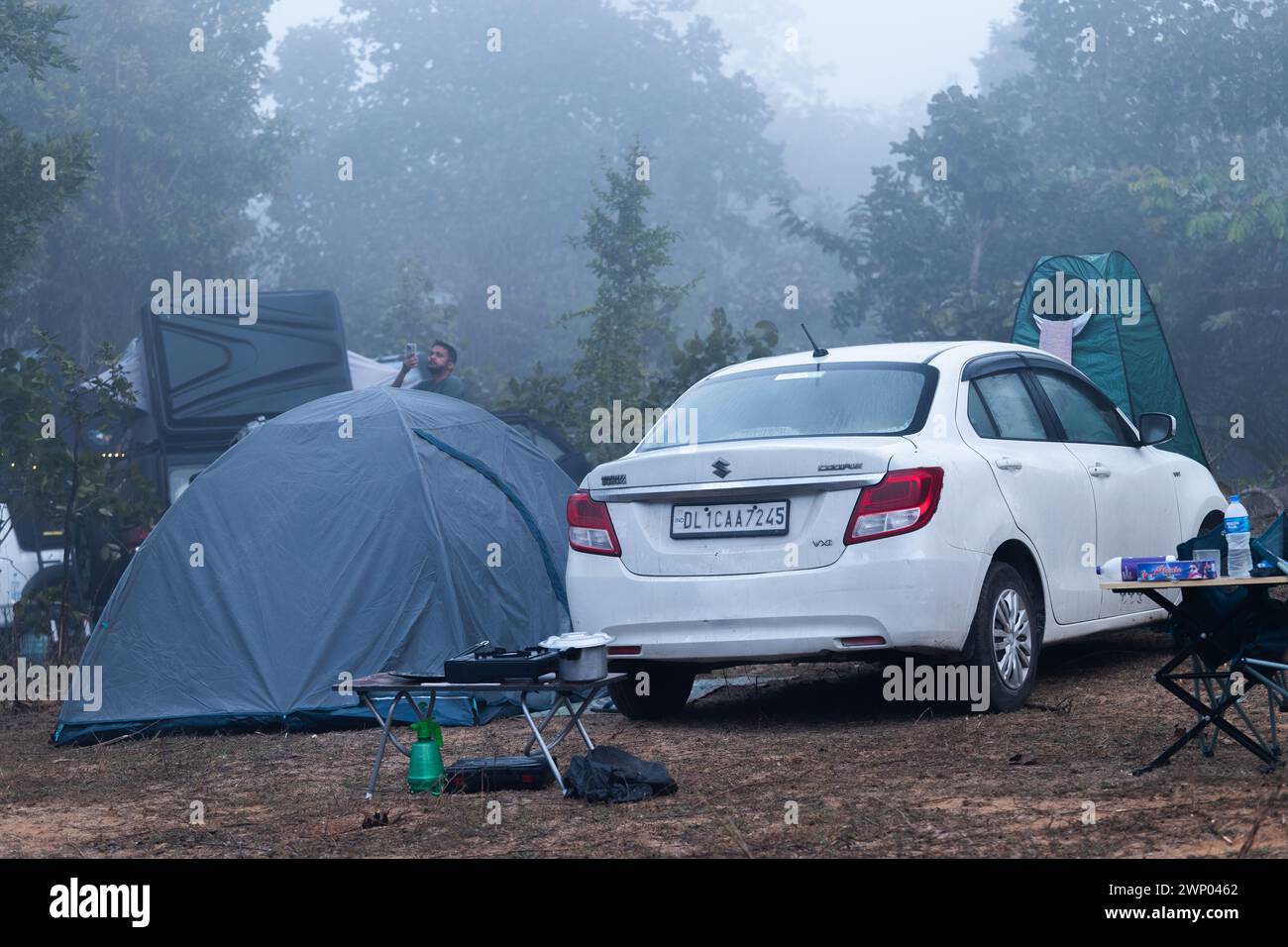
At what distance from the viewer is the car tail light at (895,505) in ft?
21.7

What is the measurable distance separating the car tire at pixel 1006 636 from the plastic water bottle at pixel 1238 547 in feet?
4.82

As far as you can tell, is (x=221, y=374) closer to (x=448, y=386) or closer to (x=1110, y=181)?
(x=448, y=386)

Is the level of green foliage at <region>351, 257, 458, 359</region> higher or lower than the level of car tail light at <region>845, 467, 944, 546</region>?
higher

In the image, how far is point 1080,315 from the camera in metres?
11.4

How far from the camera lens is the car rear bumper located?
6586 mm

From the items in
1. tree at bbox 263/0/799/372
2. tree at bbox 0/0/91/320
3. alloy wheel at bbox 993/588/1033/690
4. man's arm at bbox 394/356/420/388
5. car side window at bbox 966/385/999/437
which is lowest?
alloy wheel at bbox 993/588/1033/690

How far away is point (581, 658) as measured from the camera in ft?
20.4

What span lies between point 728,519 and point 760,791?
1.38 meters

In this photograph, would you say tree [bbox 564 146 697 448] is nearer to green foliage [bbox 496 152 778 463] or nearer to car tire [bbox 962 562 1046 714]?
green foliage [bbox 496 152 778 463]

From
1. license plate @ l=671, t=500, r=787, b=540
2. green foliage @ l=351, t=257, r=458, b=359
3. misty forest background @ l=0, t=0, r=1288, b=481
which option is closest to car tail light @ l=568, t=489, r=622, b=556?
license plate @ l=671, t=500, r=787, b=540

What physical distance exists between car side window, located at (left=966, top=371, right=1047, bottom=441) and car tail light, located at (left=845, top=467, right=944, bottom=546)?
0.74 m

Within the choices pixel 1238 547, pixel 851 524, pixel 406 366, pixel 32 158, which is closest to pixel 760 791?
pixel 851 524

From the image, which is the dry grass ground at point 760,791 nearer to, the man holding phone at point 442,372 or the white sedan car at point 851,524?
the white sedan car at point 851,524

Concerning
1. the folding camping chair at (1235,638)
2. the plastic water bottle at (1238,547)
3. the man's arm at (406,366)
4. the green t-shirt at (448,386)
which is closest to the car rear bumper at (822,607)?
the folding camping chair at (1235,638)
